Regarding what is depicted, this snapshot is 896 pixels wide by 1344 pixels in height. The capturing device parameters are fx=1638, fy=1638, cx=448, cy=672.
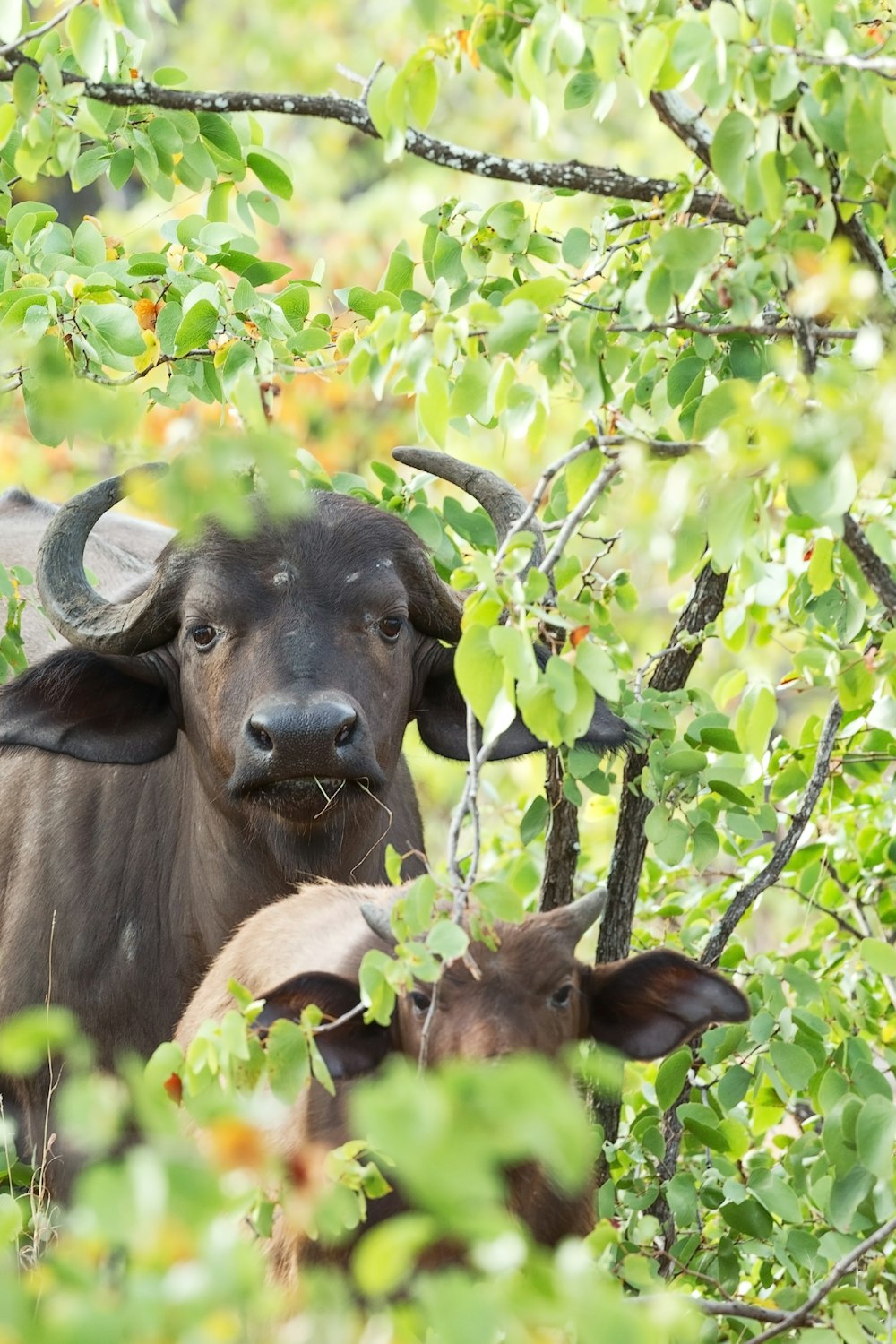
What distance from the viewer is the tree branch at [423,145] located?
3846 millimetres

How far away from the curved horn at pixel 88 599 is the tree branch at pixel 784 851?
1922mm

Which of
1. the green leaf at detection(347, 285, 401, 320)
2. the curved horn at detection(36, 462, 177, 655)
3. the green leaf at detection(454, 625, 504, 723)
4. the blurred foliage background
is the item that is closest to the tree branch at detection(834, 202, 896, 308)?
the blurred foliage background

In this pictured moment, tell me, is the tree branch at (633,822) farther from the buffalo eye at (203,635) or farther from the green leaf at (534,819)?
the buffalo eye at (203,635)

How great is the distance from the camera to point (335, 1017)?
142 inches

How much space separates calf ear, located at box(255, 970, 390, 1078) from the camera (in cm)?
351

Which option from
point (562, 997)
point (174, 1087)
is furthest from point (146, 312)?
point (174, 1087)

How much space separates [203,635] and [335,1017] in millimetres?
1623

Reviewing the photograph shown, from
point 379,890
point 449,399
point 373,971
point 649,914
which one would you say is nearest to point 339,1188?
point 373,971

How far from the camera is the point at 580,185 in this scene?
3.90 m

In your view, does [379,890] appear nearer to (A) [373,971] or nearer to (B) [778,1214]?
(B) [778,1214]

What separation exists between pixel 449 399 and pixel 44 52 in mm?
1616

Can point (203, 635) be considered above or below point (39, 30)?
below

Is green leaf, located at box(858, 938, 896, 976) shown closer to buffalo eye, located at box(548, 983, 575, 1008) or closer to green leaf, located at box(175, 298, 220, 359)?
buffalo eye, located at box(548, 983, 575, 1008)

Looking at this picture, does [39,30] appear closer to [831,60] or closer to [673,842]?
[831,60]
